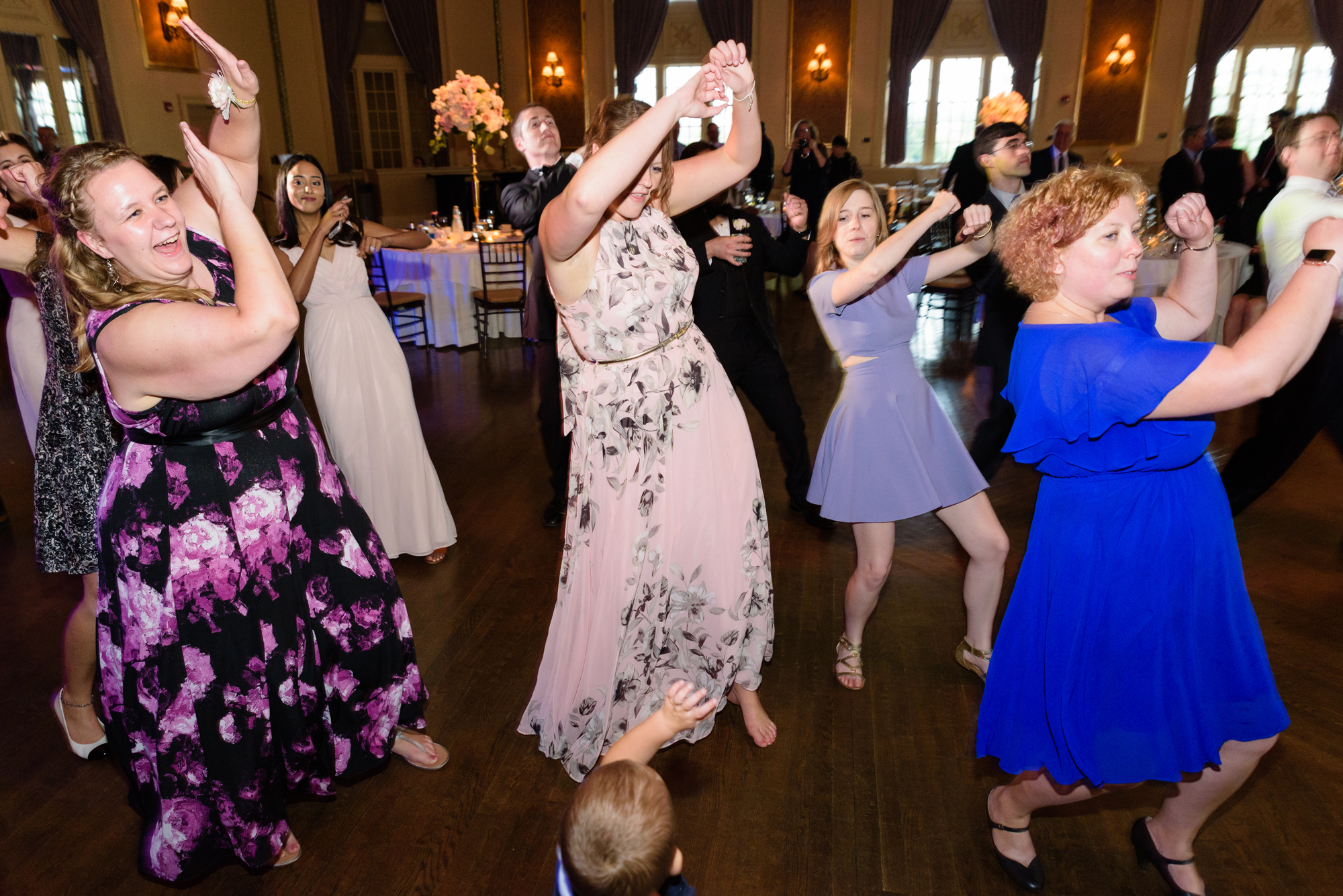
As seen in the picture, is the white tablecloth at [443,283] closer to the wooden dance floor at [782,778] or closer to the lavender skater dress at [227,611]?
the wooden dance floor at [782,778]

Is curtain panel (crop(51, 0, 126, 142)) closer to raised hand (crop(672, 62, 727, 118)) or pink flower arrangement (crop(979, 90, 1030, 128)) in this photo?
pink flower arrangement (crop(979, 90, 1030, 128))

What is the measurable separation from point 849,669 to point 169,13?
40.2 ft

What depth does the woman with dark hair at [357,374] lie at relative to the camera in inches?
124

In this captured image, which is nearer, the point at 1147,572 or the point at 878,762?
the point at 1147,572

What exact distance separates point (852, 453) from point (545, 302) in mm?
1699

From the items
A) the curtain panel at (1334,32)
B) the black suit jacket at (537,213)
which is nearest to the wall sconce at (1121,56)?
the curtain panel at (1334,32)

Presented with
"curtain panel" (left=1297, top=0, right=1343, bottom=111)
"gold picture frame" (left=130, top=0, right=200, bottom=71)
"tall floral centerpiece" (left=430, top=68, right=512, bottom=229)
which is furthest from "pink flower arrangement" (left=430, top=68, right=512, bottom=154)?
"curtain panel" (left=1297, top=0, right=1343, bottom=111)

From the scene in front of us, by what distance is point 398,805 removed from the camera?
218 centimetres

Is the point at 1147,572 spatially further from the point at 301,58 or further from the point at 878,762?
the point at 301,58

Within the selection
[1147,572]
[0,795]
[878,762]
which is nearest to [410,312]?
[0,795]

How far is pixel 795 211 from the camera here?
2.68 m

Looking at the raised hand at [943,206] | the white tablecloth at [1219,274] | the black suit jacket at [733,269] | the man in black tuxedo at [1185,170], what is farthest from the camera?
the man in black tuxedo at [1185,170]

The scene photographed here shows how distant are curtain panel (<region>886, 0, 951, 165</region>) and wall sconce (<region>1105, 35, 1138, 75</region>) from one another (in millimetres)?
1177

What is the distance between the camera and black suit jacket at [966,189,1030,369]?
3.40 m
